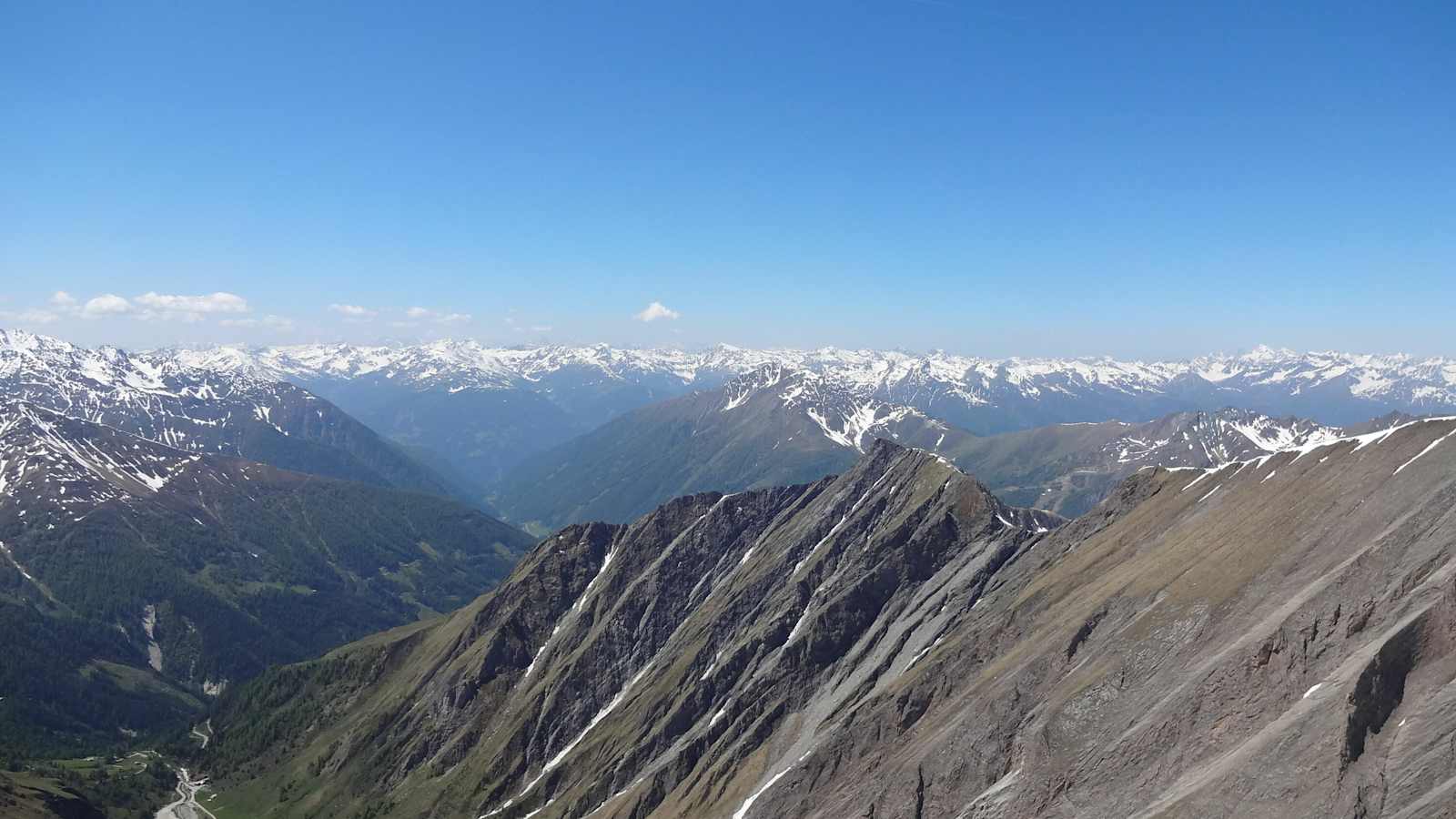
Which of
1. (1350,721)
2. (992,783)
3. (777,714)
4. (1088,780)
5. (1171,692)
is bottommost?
(777,714)

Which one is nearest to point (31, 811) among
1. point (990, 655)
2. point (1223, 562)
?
point (990, 655)

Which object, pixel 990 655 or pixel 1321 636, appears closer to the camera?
pixel 1321 636

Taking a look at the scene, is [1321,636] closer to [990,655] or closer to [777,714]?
[990,655]

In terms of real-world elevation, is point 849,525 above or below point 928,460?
below

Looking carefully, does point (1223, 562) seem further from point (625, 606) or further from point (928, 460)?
point (625, 606)

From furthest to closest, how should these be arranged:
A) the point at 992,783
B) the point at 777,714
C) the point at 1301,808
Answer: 1. the point at 777,714
2. the point at 992,783
3. the point at 1301,808

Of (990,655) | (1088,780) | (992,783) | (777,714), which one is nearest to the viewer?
(1088,780)
